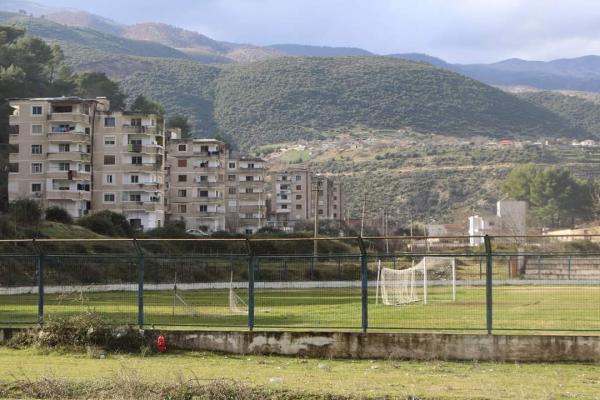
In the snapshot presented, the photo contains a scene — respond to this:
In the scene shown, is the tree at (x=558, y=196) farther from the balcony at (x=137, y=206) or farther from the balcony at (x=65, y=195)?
the balcony at (x=65, y=195)

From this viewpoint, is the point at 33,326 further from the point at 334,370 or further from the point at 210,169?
the point at 210,169

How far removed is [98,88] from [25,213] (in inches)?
3355

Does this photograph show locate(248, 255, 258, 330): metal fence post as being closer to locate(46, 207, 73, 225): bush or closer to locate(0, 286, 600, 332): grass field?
locate(0, 286, 600, 332): grass field

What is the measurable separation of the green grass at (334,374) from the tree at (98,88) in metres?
137

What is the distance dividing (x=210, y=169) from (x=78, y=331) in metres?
118

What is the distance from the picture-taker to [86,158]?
367 ft

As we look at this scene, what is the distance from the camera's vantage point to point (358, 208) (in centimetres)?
19250

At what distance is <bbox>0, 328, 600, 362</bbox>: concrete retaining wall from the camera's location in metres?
21.1

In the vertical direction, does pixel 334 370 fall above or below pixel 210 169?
below

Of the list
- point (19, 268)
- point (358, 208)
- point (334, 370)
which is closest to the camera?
point (334, 370)

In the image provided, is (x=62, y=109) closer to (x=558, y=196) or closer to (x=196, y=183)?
(x=196, y=183)

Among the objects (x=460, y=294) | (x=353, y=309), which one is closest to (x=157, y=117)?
(x=460, y=294)

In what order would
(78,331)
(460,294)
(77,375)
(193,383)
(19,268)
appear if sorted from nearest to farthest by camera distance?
(193,383) → (77,375) → (78,331) → (19,268) → (460,294)

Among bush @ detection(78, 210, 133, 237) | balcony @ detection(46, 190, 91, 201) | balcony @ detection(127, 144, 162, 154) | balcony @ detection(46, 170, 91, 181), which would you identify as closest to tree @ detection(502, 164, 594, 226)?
balcony @ detection(127, 144, 162, 154)
